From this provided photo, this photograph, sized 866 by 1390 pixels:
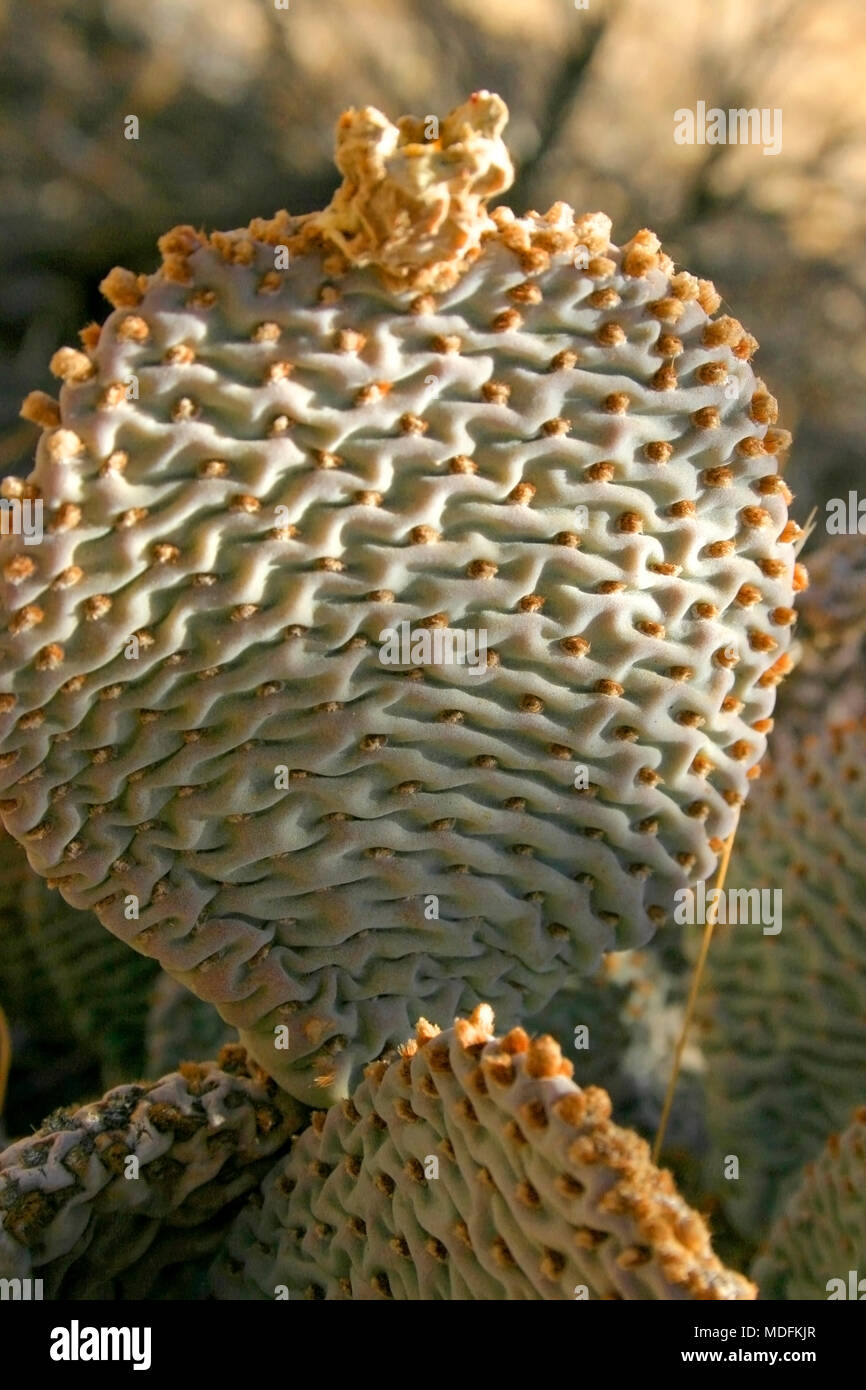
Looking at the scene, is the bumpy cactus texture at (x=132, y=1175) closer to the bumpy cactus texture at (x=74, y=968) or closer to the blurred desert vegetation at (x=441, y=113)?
the bumpy cactus texture at (x=74, y=968)

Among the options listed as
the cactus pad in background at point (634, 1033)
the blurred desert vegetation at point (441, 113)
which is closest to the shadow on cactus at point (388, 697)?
the cactus pad in background at point (634, 1033)

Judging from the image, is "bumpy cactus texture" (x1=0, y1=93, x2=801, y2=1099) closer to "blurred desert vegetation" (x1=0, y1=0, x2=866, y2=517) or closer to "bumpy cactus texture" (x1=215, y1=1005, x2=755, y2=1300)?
"bumpy cactus texture" (x1=215, y1=1005, x2=755, y2=1300)

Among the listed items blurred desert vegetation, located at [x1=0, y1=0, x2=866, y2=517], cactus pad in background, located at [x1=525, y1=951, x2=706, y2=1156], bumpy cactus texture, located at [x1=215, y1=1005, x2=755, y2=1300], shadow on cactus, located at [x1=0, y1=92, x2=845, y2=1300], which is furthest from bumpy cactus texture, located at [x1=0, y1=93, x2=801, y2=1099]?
blurred desert vegetation, located at [x1=0, y1=0, x2=866, y2=517]

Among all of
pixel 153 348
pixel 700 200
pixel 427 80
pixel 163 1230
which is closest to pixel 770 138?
pixel 700 200

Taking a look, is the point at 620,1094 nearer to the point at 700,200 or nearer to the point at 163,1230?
the point at 163,1230

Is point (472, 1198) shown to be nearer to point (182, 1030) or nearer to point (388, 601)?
point (388, 601)

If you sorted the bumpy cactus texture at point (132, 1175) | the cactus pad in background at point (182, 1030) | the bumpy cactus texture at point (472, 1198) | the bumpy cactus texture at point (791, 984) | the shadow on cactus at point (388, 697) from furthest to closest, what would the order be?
the cactus pad in background at point (182, 1030) → the bumpy cactus texture at point (791, 984) → the bumpy cactus texture at point (132, 1175) → the shadow on cactus at point (388, 697) → the bumpy cactus texture at point (472, 1198)

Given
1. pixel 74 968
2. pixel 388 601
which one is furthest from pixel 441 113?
pixel 388 601
